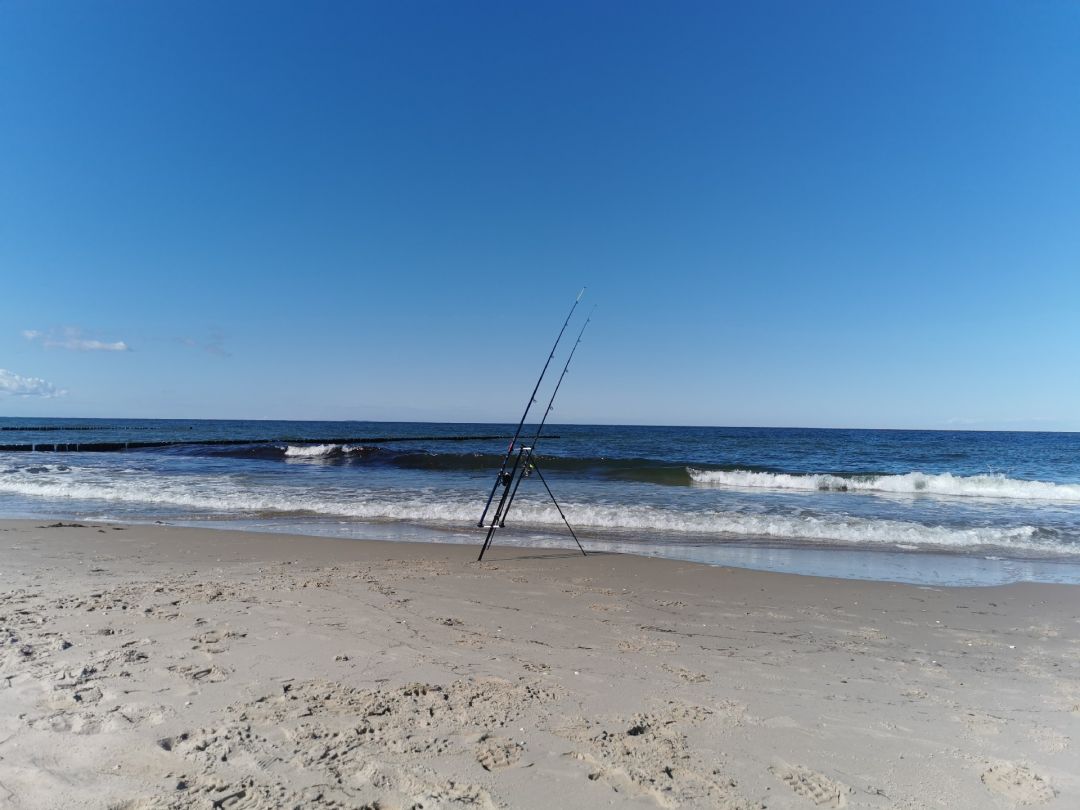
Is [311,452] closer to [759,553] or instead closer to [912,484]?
[912,484]

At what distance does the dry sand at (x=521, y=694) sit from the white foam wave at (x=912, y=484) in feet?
43.4

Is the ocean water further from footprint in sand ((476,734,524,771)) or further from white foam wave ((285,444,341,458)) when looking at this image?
white foam wave ((285,444,341,458))

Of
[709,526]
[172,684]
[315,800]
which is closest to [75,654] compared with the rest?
[172,684]

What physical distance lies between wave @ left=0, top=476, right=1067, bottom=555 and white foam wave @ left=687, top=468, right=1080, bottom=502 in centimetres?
772

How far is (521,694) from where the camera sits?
386 cm

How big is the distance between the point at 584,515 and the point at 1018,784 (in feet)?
32.2

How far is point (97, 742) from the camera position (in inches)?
122

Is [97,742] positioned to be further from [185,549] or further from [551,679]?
[185,549]

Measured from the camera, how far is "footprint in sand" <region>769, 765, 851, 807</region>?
2.86 meters

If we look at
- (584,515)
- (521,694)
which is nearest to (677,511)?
(584,515)

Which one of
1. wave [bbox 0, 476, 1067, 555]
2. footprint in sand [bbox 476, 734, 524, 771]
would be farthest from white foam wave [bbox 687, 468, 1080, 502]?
footprint in sand [bbox 476, 734, 524, 771]

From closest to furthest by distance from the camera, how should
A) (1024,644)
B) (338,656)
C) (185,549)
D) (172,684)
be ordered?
(172,684), (338,656), (1024,644), (185,549)

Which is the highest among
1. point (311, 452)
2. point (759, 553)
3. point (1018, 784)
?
point (311, 452)

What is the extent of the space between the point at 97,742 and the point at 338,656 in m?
1.53
